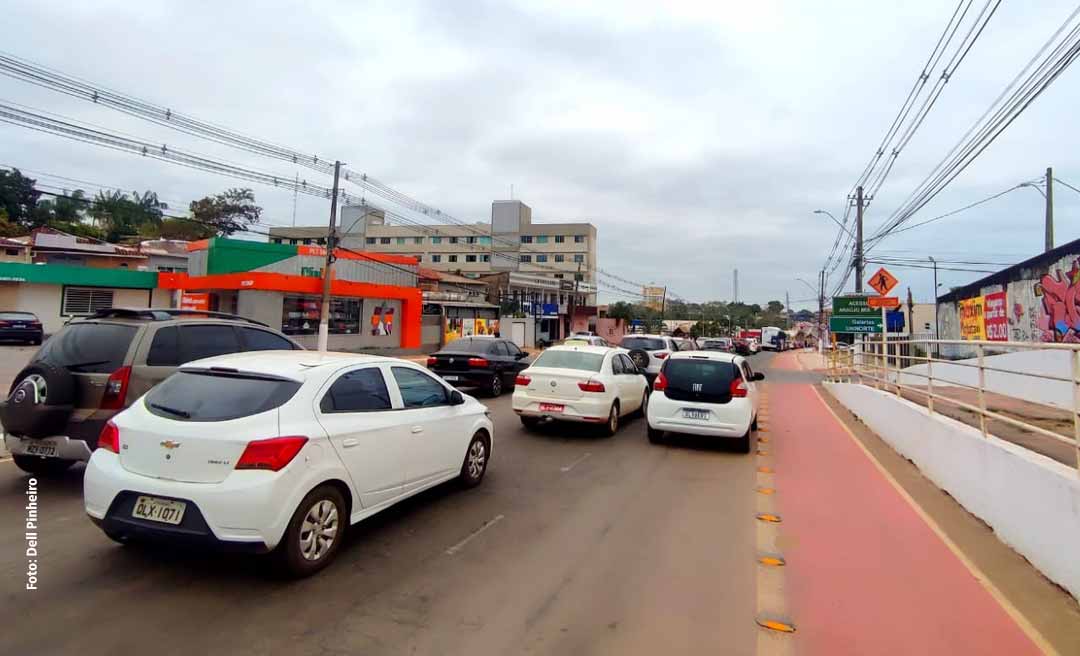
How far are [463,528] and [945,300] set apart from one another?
29.4m

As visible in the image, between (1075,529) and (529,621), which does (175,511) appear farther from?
(1075,529)

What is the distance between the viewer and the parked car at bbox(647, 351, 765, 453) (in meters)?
8.62

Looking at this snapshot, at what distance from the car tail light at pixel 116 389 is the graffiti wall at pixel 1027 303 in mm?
19948

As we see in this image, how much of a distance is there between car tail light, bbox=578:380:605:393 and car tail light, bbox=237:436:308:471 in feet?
19.3

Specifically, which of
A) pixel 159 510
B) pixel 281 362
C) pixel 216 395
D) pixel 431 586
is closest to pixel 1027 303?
pixel 431 586

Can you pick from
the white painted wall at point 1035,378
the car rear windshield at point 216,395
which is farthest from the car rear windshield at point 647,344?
the car rear windshield at point 216,395

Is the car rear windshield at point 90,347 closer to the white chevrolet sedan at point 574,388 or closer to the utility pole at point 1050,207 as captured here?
the white chevrolet sedan at point 574,388

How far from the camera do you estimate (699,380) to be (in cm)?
890

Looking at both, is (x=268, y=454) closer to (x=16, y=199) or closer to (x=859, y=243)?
(x=859, y=243)

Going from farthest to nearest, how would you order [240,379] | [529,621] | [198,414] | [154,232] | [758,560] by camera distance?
[154,232] < [758,560] < [240,379] < [198,414] < [529,621]

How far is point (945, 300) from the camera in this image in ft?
87.7

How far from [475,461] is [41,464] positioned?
4.36 metres

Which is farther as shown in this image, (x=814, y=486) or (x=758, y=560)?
(x=814, y=486)

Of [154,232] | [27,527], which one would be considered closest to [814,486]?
[27,527]
